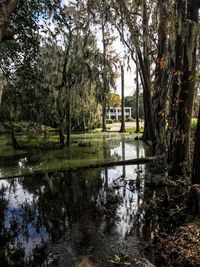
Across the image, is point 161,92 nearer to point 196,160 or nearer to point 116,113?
point 196,160

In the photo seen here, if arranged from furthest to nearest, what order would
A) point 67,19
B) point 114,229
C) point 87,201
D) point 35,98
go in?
point 35,98
point 67,19
point 87,201
point 114,229

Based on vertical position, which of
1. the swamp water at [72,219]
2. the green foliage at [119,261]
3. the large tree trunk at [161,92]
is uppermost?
the large tree trunk at [161,92]

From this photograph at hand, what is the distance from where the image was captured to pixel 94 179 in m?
8.20

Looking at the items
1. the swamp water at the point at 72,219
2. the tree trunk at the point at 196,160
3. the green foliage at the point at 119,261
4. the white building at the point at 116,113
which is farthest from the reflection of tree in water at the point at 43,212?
the white building at the point at 116,113

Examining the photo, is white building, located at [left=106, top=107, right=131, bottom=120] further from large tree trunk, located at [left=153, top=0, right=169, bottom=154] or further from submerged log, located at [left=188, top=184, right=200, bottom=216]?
submerged log, located at [left=188, top=184, right=200, bottom=216]

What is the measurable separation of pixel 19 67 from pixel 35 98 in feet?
2.80

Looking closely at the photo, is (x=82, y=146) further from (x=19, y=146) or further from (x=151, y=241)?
(x=151, y=241)

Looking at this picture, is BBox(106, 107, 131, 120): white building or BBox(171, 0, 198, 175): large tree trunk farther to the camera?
BBox(106, 107, 131, 120): white building

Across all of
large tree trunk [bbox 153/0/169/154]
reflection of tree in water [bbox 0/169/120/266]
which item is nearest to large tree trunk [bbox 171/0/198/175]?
large tree trunk [bbox 153/0/169/154]

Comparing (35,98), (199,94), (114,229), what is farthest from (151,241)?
(199,94)

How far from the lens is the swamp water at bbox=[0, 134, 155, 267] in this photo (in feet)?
12.8

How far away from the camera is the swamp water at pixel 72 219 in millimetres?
3910

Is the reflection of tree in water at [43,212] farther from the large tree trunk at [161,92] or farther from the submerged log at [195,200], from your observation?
the large tree trunk at [161,92]

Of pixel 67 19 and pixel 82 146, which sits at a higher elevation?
pixel 67 19
